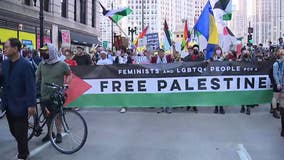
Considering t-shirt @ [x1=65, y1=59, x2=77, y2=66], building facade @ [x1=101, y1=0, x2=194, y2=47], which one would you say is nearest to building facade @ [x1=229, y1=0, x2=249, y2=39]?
building facade @ [x1=101, y1=0, x2=194, y2=47]

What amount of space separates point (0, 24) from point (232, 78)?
16616mm

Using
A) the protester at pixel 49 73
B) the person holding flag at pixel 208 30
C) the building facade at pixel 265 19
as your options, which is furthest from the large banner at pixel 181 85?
the building facade at pixel 265 19

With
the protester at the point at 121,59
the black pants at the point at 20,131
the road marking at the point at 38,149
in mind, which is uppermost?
the protester at the point at 121,59

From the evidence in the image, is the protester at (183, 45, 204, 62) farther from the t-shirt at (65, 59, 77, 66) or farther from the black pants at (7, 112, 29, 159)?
the black pants at (7, 112, 29, 159)

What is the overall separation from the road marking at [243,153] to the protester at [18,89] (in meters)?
3.36

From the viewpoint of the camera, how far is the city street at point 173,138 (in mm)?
7039

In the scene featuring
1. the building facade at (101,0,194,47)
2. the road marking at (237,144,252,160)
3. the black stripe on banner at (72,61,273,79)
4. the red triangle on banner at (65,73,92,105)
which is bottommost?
the road marking at (237,144,252,160)

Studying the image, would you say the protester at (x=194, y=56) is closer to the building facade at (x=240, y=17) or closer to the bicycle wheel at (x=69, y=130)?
the bicycle wheel at (x=69, y=130)

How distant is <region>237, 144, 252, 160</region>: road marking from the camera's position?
22.7 ft

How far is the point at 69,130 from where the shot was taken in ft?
24.1

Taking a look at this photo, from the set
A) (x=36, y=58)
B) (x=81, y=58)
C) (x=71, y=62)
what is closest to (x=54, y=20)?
(x=36, y=58)

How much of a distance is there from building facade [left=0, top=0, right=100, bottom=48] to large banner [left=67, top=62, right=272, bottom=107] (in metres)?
14.5

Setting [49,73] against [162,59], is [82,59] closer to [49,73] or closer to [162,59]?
[162,59]

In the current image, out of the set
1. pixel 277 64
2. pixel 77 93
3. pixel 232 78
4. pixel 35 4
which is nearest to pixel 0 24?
pixel 35 4
